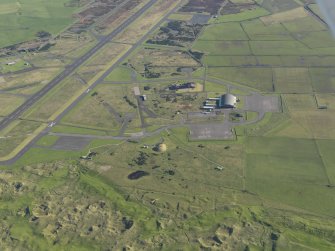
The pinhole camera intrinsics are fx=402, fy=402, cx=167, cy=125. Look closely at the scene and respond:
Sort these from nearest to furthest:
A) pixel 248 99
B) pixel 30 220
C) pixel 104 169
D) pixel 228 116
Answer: pixel 30 220
pixel 104 169
pixel 228 116
pixel 248 99

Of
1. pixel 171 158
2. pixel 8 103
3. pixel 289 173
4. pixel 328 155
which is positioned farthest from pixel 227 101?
pixel 8 103

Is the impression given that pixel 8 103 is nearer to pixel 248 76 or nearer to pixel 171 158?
pixel 171 158

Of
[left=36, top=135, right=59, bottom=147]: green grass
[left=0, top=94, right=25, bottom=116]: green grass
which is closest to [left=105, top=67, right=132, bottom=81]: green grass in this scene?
[left=0, top=94, right=25, bottom=116]: green grass

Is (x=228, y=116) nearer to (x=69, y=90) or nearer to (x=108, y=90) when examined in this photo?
(x=108, y=90)

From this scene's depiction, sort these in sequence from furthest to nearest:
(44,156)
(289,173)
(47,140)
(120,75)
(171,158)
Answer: (120,75) < (47,140) < (44,156) < (171,158) < (289,173)

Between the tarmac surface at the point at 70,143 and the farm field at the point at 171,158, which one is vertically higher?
the farm field at the point at 171,158

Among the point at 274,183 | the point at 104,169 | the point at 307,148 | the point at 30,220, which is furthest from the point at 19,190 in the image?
the point at 307,148

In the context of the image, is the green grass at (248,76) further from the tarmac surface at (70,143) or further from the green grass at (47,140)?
the green grass at (47,140)

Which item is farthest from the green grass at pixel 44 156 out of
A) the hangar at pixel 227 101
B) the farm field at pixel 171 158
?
the hangar at pixel 227 101

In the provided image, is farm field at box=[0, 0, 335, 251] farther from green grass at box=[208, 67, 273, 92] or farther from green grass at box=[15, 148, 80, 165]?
green grass at box=[208, 67, 273, 92]

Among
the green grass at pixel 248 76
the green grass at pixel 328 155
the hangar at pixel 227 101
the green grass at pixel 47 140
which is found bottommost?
the green grass at pixel 47 140

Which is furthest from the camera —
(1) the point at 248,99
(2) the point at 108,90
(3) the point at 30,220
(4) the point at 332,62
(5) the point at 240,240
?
(4) the point at 332,62
